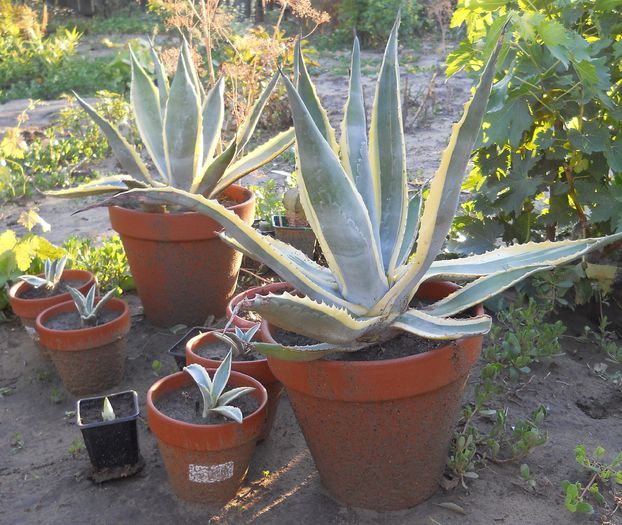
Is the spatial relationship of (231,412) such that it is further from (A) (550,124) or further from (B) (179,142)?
(A) (550,124)

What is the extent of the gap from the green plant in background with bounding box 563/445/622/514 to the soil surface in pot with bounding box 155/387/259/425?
1.02 metres

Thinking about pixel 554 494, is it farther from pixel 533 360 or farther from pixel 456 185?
pixel 456 185

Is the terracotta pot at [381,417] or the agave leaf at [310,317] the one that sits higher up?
the agave leaf at [310,317]

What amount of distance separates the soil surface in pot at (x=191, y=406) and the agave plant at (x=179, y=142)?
46.1 inches

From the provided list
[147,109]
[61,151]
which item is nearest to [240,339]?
[147,109]

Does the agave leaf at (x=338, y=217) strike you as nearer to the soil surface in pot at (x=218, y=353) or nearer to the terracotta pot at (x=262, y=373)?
the terracotta pot at (x=262, y=373)

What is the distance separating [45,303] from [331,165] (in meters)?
1.91

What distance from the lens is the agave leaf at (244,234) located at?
1987 millimetres

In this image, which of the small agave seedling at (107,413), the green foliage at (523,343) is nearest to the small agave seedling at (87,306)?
the small agave seedling at (107,413)

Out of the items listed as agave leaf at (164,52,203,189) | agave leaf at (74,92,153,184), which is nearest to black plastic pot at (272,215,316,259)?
agave leaf at (164,52,203,189)

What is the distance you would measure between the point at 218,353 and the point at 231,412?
595 millimetres

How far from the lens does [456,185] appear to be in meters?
1.98

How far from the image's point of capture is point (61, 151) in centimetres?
657

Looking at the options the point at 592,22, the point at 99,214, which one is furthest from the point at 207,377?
the point at 99,214
